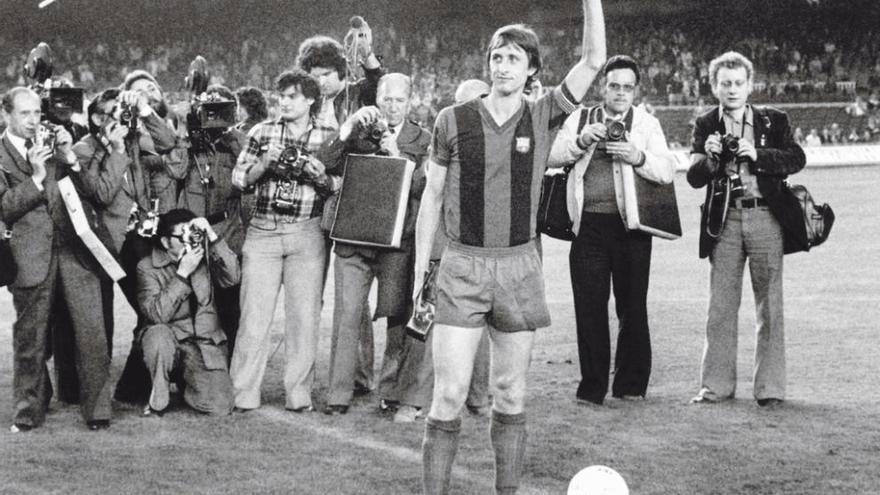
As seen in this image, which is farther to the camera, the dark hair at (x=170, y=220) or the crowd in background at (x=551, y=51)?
the crowd in background at (x=551, y=51)

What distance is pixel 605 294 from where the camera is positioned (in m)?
6.80

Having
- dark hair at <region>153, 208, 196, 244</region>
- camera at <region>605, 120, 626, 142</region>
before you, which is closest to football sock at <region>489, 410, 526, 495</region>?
camera at <region>605, 120, 626, 142</region>

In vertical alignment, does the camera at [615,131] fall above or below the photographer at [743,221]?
above

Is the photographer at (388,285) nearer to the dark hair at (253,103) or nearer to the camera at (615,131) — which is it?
the camera at (615,131)

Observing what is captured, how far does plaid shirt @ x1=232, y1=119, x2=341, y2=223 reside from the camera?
259 inches

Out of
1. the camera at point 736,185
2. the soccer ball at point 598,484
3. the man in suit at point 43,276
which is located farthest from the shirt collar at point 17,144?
the camera at point 736,185

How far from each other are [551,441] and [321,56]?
277 cm

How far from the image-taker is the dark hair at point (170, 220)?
6.68 meters

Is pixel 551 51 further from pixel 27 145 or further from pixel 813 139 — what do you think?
pixel 27 145

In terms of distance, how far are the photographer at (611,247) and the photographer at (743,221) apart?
33 cm

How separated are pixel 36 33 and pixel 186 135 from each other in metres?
27.0

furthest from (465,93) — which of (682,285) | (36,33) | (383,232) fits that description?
(36,33)

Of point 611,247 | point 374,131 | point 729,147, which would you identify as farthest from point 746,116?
point 374,131

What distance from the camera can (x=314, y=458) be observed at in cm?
552
